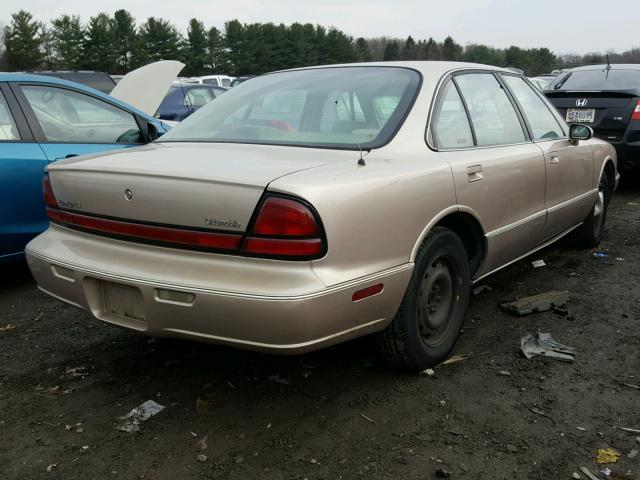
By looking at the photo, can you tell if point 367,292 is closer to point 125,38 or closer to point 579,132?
point 579,132

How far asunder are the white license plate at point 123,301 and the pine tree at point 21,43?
56.3m

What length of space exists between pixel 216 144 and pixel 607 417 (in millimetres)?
2167

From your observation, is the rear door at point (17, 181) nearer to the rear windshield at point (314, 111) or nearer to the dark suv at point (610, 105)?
the rear windshield at point (314, 111)

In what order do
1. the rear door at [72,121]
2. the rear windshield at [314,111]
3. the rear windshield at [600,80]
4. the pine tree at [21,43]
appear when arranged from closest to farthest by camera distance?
the rear windshield at [314,111] < the rear door at [72,121] < the rear windshield at [600,80] < the pine tree at [21,43]

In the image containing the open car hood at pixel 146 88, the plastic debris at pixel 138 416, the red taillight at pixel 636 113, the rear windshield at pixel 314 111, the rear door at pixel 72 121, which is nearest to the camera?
the plastic debris at pixel 138 416

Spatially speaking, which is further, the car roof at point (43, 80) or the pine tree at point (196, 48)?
the pine tree at point (196, 48)

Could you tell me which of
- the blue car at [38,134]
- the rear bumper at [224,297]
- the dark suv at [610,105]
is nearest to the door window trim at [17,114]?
the blue car at [38,134]

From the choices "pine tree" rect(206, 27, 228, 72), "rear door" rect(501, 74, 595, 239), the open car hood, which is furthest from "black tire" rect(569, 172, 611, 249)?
"pine tree" rect(206, 27, 228, 72)

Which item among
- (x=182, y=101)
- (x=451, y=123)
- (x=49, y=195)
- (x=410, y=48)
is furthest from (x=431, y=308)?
(x=410, y=48)

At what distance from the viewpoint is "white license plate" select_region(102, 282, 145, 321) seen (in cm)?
247

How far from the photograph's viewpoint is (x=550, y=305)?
12.8ft

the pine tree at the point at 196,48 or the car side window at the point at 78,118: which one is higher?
the pine tree at the point at 196,48

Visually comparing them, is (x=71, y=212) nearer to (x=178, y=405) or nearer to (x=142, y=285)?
(x=142, y=285)

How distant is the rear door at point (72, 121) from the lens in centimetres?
Result: 448
